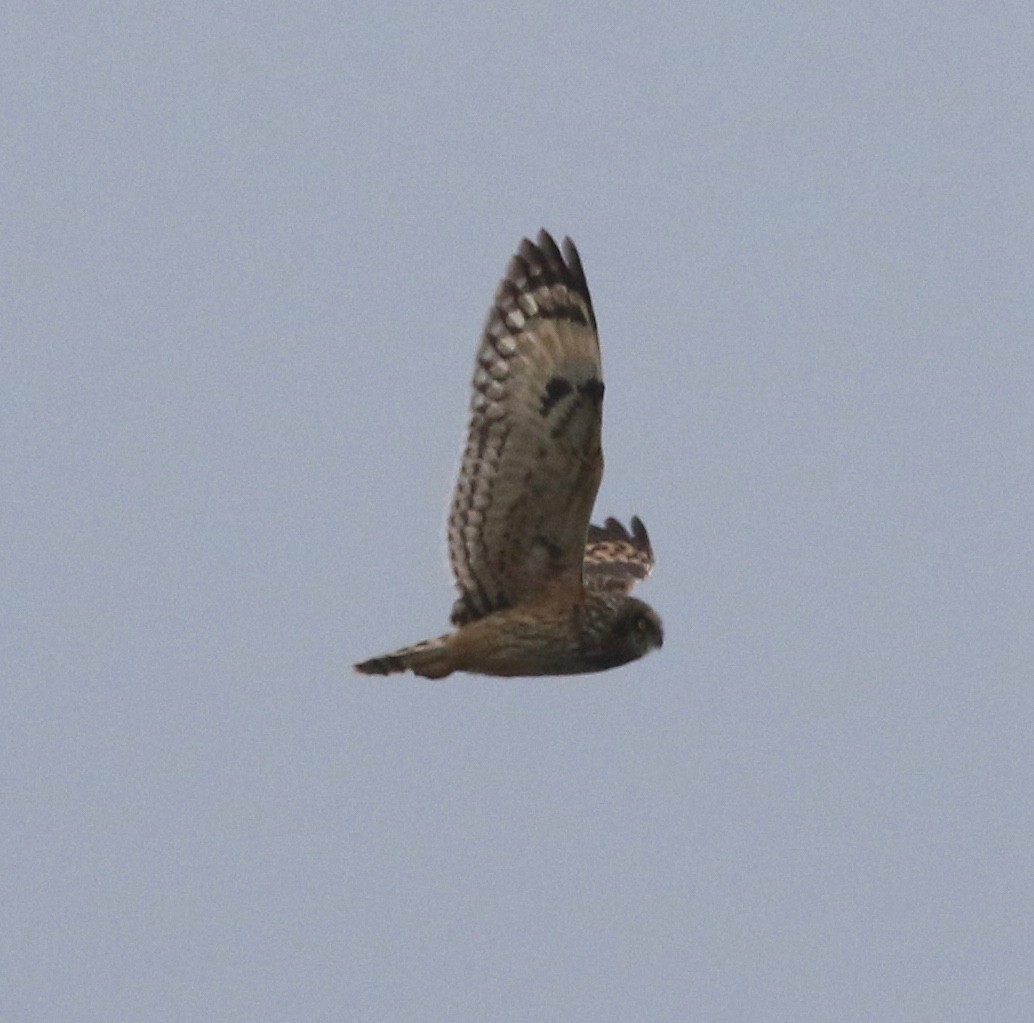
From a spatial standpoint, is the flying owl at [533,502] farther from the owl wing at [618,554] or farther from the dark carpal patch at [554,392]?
the owl wing at [618,554]

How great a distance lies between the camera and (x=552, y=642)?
1191 centimetres

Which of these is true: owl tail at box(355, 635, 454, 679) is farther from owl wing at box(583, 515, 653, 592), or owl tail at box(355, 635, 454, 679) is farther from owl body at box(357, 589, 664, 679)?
owl wing at box(583, 515, 653, 592)

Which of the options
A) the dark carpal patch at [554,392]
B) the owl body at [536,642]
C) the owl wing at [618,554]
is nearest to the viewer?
the dark carpal patch at [554,392]

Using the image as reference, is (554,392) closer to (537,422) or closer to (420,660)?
(537,422)

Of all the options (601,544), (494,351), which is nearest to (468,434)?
(494,351)

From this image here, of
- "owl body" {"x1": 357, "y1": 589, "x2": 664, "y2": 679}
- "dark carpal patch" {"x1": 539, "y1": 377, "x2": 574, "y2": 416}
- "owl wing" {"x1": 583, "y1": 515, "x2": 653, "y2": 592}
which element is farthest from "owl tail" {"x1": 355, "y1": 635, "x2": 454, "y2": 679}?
"owl wing" {"x1": 583, "y1": 515, "x2": 653, "y2": 592}

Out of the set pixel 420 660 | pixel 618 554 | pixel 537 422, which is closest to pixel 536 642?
pixel 420 660

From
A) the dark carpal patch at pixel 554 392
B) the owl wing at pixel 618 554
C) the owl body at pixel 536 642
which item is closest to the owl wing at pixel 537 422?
the dark carpal patch at pixel 554 392

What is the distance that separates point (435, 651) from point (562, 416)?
1.23 meters

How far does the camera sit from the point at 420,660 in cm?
1191

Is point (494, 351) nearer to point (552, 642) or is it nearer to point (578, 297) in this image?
point (578, 297)

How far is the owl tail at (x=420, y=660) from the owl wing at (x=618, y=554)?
165 centimetres

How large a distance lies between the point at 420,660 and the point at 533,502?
2.89 ft

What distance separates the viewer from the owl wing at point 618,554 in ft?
45.1
